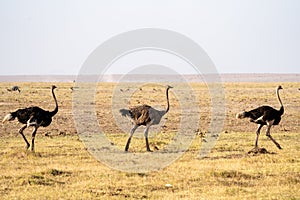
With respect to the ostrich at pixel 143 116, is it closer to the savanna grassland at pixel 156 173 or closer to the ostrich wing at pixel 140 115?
the ostrich wing at pixel 140 115

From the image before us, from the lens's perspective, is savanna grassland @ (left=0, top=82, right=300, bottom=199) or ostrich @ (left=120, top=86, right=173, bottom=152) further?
ostrich @ (left=120, top=86, right=173, bottom=152)

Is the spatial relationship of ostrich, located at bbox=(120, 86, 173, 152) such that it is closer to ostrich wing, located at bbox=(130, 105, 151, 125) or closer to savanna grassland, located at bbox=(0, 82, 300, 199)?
ostrich wing, located at bbox=(130, 105, 151, 125)

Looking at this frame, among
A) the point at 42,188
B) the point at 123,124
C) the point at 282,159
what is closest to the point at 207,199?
the point at 42,188

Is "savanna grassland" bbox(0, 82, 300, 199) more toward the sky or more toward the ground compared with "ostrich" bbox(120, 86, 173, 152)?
more toward the ground

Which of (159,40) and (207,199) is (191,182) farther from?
(159,40)

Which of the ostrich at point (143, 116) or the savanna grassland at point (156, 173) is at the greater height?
the ostrich at point (143, 116)

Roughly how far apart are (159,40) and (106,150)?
4311mm

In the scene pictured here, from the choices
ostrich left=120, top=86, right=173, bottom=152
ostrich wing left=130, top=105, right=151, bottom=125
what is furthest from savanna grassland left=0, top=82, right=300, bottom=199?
ostrich wing left=130, top=105, right=151, bottom=125

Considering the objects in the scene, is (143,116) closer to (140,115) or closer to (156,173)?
(140,115)

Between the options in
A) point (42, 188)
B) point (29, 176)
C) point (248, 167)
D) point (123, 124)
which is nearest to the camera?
point (42, 188)

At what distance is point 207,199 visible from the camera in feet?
36.6

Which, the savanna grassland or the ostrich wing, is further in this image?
the ostrich wing

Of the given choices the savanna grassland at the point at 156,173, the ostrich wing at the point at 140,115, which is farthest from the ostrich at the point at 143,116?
the savanna grassland at the point at 156,173

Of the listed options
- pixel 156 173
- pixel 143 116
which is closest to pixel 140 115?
pixel 143 116
